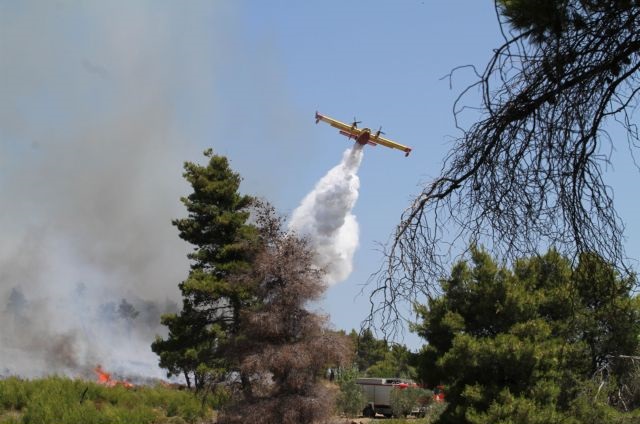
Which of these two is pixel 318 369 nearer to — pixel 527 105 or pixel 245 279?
pixel 245 279

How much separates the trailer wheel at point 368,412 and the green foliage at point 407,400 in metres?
2.15

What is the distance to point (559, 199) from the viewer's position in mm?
3256

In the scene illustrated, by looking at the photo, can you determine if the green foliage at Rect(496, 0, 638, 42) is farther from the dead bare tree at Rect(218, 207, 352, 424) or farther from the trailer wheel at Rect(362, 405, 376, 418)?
the trailer wheel at Rect(362, 405, 376, 418)

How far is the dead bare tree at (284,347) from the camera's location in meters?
22.5

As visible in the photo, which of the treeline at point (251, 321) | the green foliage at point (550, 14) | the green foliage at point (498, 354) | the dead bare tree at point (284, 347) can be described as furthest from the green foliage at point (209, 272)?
the green foliage at point (550, 14)

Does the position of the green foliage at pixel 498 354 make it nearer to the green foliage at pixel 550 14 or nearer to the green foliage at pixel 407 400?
the green foliage at pixel 407 400

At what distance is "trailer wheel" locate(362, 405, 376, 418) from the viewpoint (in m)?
38.3

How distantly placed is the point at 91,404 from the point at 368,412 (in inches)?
659

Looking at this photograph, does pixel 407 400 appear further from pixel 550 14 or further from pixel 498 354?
pixel 550 14

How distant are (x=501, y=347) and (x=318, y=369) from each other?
5947mm

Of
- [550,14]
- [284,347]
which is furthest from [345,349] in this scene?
[550,14]

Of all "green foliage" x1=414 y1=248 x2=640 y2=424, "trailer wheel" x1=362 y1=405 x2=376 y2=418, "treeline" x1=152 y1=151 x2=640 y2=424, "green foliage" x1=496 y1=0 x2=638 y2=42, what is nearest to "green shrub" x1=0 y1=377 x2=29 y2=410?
"treeline" x1=152 y1=151 x2=640 y2=424

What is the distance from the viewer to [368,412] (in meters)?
38.6

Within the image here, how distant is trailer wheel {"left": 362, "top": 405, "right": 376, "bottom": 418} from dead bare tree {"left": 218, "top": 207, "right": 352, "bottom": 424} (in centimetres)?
1486
